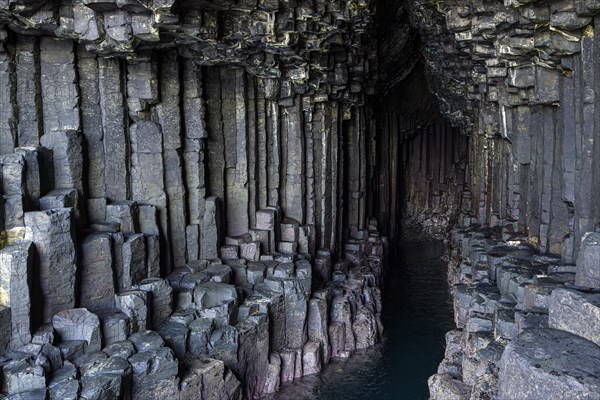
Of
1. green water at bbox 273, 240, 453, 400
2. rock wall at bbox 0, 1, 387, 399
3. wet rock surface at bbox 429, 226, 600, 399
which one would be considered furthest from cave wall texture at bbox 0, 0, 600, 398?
wet rock surface at bbox 429, 226, 600, 399

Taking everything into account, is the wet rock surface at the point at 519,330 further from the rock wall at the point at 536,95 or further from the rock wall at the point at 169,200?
the rock wall at the point at 169,200

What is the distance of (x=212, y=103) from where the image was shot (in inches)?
645

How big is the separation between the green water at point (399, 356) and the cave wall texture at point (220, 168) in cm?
62

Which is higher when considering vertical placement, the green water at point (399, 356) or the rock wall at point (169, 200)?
the rock wall at point (169, 200)

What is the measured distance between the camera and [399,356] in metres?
15.7

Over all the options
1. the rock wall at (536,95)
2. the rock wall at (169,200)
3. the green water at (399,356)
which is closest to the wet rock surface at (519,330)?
the rock wall at (536,95)

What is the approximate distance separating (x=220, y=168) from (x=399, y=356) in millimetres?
7504

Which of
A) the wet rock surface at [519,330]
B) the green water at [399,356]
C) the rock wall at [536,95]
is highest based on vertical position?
the rock wall at [536,95]

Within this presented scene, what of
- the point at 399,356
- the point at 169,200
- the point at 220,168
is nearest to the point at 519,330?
the point at 399,356

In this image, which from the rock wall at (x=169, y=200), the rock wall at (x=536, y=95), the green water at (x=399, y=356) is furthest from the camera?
the green water at (x=399, y=356)

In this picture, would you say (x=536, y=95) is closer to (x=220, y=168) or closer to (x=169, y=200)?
(x=220, y=168)

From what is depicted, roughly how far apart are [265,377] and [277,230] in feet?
16.5

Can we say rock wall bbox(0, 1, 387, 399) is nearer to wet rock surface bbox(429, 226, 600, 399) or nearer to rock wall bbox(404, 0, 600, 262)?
rock wall bbox(404, 0, 600, 262)

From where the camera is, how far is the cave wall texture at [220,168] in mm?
10859
